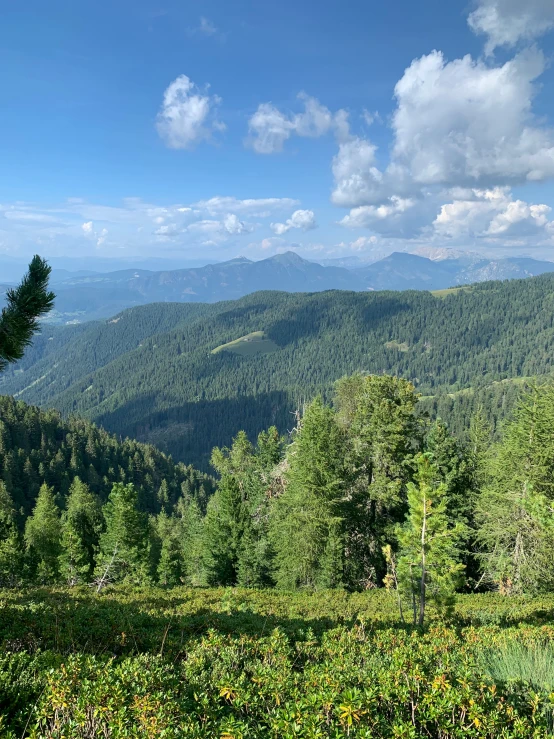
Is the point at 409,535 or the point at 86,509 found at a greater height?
the point at 409,535

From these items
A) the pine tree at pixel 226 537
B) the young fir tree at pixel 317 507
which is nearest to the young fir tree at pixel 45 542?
the pine tree at pixel 226 537

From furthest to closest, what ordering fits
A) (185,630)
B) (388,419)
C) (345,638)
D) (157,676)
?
(388,419) < (185,630) < (345,638) < (157,676)

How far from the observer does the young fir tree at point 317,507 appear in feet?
67.3

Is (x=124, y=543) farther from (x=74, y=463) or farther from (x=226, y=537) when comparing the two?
(x=74, y=463)

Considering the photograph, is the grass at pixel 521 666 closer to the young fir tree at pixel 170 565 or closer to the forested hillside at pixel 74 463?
the young fir tree at pixel 170 565

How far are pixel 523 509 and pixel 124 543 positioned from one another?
84.5ft

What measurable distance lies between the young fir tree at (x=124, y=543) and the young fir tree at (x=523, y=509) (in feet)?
75.6

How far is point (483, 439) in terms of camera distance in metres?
35.9

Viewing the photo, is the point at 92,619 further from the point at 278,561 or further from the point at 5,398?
the point at 5,398

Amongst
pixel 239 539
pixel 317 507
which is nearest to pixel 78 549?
pixel 239 539

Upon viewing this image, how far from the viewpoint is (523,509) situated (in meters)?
19.8

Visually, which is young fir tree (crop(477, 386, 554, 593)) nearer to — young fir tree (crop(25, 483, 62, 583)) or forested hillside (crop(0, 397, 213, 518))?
young fir tree (crop(25, 483, 62, 583))

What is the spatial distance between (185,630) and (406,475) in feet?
54.4

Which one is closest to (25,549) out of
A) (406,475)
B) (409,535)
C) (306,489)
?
(306,489)
